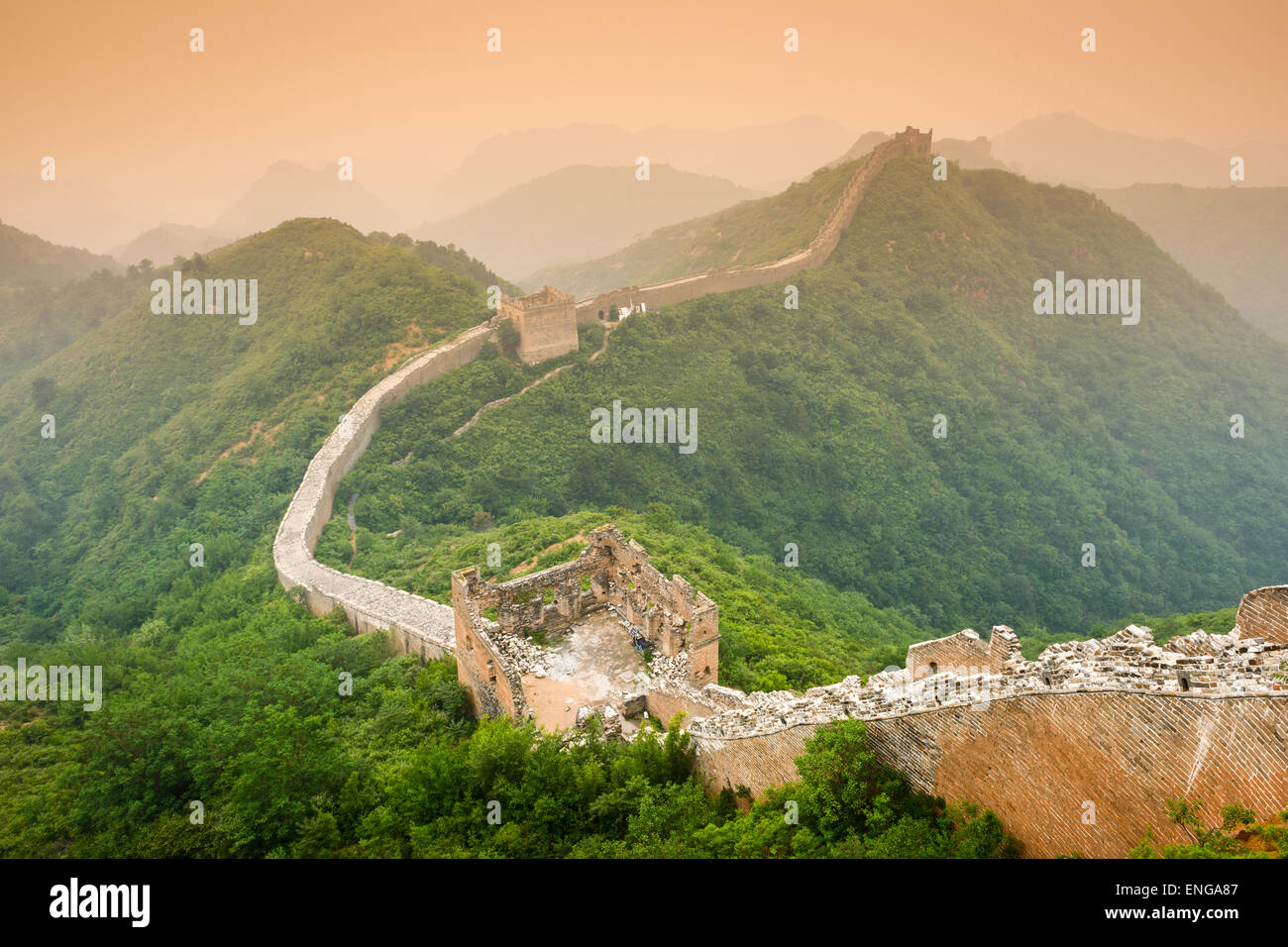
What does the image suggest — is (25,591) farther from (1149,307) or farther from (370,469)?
(1149,307)

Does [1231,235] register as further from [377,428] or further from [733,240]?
[377,428]

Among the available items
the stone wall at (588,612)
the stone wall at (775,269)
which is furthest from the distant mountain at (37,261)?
the stone wall at (588,612)

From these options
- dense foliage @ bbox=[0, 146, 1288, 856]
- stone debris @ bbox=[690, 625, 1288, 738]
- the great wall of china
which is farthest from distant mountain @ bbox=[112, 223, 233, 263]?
stone debris @ bbox=[690, 625, 1288, 738]

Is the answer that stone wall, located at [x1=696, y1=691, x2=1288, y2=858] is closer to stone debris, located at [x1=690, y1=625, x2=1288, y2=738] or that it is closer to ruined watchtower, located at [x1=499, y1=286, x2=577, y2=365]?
stone debris, located at [x1=690, y1=625, x2=1288, y2=738]

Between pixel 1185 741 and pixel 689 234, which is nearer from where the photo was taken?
pixel 1185 741
